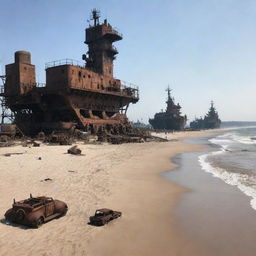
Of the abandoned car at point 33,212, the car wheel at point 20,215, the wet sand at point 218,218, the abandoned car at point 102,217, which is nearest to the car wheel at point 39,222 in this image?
the abandoned car at point 33,212

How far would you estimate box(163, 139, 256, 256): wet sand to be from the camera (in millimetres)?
8523

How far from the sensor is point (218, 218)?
10938 millimetres

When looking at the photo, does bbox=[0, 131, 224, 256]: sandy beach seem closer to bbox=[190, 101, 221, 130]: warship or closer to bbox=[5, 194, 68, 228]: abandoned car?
bbox=[5, 194, 68, 228]: abandoned car

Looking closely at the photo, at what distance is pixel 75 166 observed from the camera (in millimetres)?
19844

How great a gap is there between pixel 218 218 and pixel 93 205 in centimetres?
472

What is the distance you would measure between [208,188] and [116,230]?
27.0ft

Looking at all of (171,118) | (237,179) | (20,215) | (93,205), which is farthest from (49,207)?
(171,118)

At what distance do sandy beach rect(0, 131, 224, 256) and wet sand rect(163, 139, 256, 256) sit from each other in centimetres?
44

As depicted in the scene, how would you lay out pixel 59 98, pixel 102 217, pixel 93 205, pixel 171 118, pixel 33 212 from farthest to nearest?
1. pixel 171 118
2. pixel 59 98
3. pixel 93 205
4. pixel 102 217
5. pixel 33 212

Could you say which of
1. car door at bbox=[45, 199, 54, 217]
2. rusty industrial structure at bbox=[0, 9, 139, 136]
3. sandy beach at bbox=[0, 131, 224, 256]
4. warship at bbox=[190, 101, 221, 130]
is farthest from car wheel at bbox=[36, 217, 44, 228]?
warship at bbox=[190, 101, 221, 130]

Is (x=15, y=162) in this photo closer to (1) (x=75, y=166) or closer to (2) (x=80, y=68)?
(1) (x=75, y=166)

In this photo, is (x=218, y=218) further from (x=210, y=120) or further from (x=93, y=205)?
(x=210, y=120)

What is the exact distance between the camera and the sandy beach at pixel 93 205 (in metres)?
8.02

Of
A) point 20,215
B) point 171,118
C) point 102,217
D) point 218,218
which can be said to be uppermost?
point 171,118
